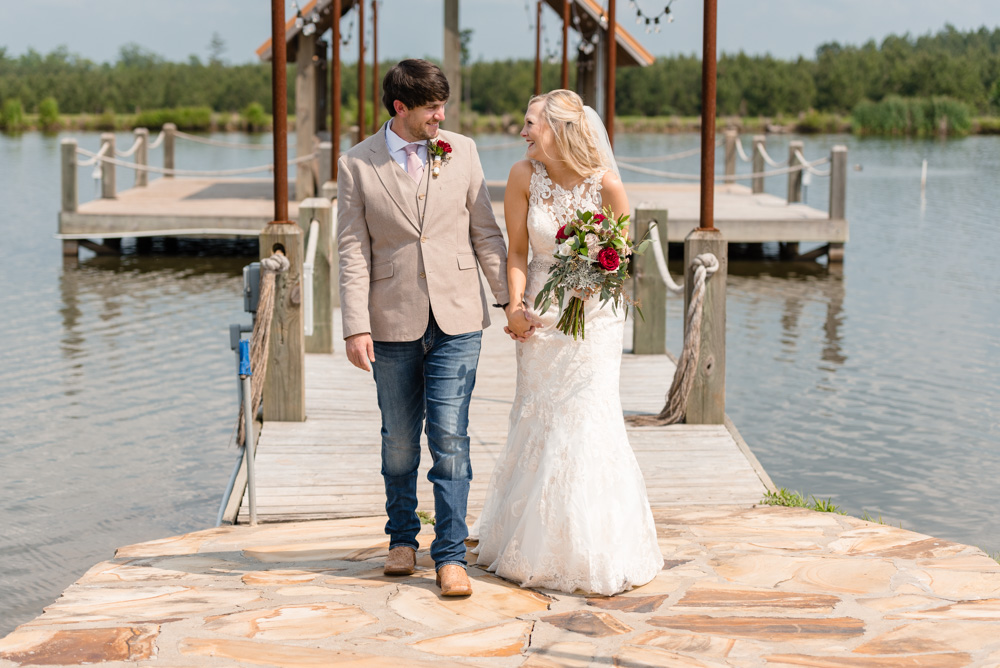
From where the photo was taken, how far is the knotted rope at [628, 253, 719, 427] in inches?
284

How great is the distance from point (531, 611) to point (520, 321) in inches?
43.7

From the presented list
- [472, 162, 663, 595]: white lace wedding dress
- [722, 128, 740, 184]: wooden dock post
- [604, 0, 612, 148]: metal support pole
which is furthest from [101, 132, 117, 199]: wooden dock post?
[472, 162, 663, 595]: white lace wedding dress

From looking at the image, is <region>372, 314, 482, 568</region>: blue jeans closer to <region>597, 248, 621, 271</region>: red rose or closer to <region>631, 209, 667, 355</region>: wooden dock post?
<region>597, 248, 621, 271</region>: red rose

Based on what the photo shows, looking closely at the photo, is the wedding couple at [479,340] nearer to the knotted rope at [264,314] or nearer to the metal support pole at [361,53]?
the knotted rope at [264,314]

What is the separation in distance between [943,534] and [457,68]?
12.4 meters

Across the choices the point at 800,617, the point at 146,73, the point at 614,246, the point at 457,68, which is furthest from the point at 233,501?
the point at 146,73

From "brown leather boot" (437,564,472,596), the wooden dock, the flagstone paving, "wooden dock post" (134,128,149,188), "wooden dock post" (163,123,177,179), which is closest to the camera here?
the flagstone paving

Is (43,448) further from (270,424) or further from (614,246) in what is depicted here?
(614,246)

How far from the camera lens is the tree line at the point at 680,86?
87625mm

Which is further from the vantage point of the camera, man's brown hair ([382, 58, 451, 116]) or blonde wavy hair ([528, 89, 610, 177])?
blonde wavy hair ([528, 89, 610, 177])

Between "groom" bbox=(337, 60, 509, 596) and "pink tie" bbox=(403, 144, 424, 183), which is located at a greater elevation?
"pink tie" bbox=(403, 144, 424, 183)

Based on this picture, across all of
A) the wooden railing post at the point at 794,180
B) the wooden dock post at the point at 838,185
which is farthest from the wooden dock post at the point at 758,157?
the wooden dock post at the point at 838,185

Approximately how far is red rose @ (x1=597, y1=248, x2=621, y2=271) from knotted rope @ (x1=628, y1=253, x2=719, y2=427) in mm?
2831

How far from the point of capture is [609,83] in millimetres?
11867
